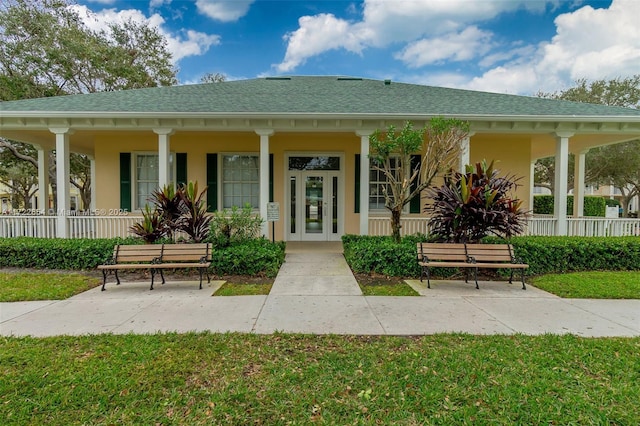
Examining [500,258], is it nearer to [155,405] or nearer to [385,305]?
[385,305]

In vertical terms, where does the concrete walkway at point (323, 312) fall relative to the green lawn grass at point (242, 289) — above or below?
below

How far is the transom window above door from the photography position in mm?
10141

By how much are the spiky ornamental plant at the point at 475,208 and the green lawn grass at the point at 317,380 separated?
3026mm

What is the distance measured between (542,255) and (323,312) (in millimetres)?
5266

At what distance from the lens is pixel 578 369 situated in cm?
285

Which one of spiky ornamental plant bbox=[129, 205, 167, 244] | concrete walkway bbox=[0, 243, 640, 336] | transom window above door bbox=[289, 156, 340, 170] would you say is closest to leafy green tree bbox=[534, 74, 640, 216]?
transom window above door bbox=[289, 156, 340, 170]

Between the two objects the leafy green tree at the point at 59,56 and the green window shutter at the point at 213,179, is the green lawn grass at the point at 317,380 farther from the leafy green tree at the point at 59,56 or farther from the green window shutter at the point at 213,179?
the leafy green tree at the point at 59,56

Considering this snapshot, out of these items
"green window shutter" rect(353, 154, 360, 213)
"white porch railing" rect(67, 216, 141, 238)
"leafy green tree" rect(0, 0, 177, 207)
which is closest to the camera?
"white porch railing" rect(67, 216, 141, 238)

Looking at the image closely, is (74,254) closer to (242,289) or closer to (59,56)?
(242,289)

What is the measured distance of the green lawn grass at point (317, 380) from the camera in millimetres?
2248

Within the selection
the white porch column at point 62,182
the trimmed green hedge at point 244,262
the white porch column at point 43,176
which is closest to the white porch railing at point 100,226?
the white porch column at point 62,182

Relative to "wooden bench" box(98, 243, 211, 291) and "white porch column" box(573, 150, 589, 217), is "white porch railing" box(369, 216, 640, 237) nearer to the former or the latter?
"white porch column" box(573, 150, 589, 217)

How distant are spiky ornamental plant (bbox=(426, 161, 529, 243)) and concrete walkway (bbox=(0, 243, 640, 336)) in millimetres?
1188

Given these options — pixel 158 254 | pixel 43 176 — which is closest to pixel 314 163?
pixel 158 254
